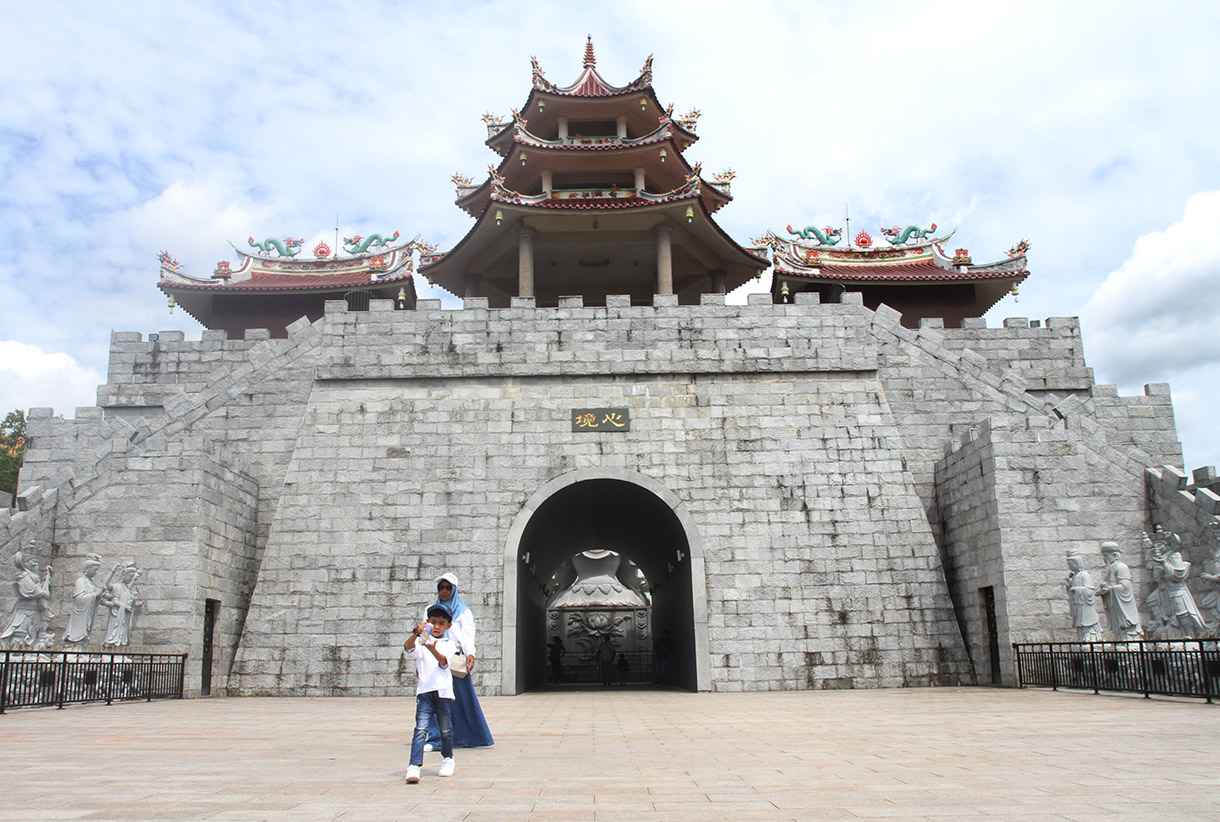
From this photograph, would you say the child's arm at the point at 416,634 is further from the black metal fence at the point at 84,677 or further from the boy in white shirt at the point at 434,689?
the black metal fence at the point at 84,677

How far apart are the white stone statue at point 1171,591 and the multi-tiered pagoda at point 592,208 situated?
43.8ft

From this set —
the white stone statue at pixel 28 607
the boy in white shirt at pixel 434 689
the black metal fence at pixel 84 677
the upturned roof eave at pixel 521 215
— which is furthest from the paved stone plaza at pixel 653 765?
the upturned roof eave at pixel 521 215

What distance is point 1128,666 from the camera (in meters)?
12.4

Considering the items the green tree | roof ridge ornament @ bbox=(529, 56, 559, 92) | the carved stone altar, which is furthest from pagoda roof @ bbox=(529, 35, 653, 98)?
the green tree

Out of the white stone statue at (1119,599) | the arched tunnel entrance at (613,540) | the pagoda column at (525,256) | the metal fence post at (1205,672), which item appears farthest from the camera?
the pagoda column at (525,256)

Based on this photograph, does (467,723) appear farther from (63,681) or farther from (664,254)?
(664,254)

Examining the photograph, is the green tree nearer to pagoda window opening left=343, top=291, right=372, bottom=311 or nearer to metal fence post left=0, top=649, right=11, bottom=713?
pagoda window opening left=343, top=291, right=372, bottom=311

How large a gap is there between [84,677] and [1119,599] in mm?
15413

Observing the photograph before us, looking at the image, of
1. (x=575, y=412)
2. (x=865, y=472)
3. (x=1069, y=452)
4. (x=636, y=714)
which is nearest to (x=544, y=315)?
(x=575, y=412)

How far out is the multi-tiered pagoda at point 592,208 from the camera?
24.3 meters

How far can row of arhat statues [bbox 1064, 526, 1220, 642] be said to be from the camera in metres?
13.5

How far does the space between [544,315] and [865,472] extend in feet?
22.7

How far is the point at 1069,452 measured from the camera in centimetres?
1502

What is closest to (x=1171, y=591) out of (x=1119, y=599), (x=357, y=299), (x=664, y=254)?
(x=1119, y=599)
